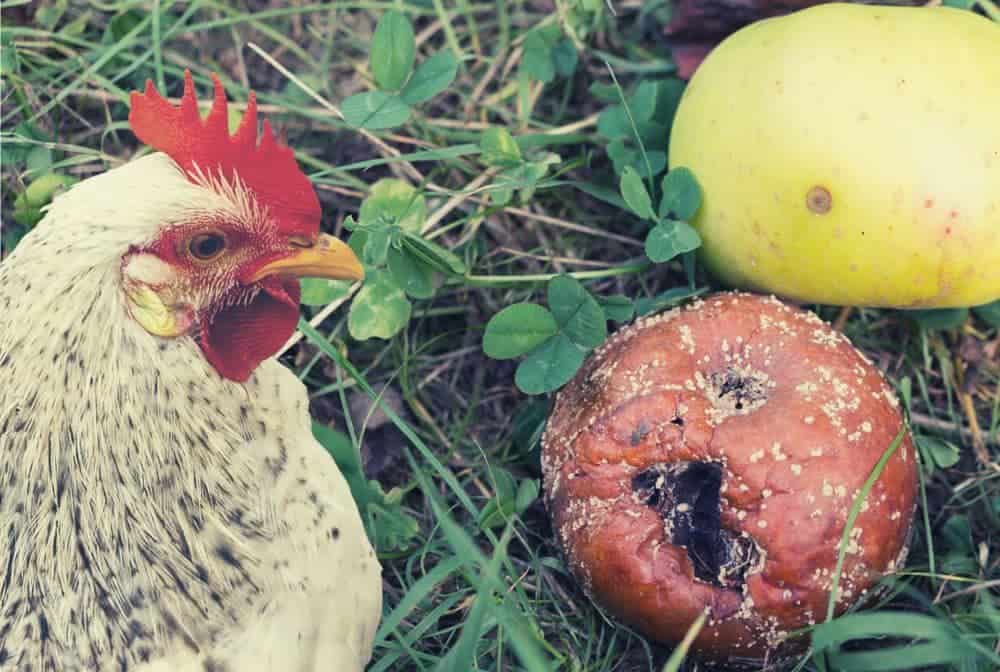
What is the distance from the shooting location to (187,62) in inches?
120

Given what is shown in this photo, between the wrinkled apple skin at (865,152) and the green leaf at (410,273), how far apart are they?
2.35 ft

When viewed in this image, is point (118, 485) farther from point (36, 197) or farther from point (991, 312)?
point (991, 312)

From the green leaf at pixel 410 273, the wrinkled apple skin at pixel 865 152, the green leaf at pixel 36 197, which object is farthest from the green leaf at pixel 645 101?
the green leaf at pixel 36 197

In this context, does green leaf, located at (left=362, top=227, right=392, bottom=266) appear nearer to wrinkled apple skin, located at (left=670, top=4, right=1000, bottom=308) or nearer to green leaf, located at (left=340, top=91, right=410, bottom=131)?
green leaf, located at (left=340, top=91, right=410, bottom=131)

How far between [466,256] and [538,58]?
0.61 m

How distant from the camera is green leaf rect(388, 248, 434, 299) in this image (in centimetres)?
244

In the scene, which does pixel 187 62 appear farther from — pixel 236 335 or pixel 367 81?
pixel 236 335

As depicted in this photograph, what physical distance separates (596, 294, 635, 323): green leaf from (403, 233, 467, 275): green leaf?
1.20ft

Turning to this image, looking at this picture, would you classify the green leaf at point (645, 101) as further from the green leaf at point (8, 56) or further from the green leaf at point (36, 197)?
the green leaf at point (8, 56)

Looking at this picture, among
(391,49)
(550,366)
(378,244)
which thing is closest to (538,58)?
(391,49)

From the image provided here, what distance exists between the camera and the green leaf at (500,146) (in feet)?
8.59

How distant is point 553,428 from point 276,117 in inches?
53.4

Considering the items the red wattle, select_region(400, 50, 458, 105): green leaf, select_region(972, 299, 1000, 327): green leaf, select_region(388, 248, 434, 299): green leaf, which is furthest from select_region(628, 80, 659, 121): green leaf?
the red wattle

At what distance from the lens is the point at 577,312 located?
2.40 m
